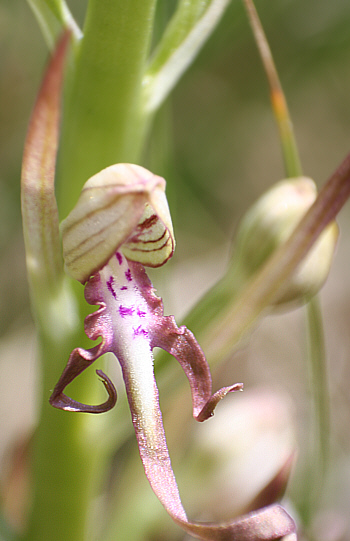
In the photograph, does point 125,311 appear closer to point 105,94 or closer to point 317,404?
point 105,94

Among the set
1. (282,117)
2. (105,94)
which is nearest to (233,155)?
(282,117)

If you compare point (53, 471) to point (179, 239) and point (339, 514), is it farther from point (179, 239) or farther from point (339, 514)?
point (179, 239)

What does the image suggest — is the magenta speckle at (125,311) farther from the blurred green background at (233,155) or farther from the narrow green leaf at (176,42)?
the blurred green background at (233,155)

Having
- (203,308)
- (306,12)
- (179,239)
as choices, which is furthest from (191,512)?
(306,12)

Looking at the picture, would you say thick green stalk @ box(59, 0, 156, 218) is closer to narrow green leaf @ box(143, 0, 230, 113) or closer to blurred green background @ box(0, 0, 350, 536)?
narrow green leaf @ box(143, 0, 230, 113)

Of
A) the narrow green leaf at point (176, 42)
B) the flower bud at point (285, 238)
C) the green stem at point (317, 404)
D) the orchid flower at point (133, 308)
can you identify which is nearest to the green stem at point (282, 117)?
the flower bud at point (285, 238)

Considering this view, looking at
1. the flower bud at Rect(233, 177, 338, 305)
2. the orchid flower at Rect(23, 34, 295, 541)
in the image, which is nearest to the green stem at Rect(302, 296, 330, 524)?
the flower bud at Rect(233, 177, 338, 305)
